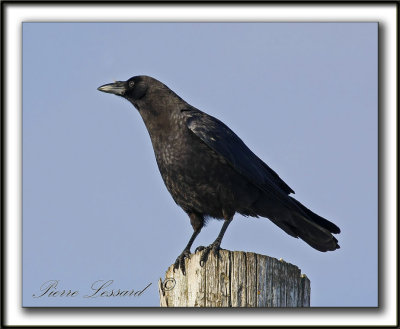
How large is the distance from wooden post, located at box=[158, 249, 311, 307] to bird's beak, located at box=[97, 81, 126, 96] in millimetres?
2814

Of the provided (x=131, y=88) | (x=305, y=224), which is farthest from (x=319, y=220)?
(x=131, y=88)

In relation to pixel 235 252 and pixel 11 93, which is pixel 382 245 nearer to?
pixel 235 252

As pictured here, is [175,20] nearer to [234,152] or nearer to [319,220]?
[234,152]

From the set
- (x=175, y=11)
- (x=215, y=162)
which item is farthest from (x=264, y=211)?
(x=175, y=11)

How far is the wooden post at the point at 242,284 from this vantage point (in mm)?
4480

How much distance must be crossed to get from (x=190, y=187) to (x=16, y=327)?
6.82 feet

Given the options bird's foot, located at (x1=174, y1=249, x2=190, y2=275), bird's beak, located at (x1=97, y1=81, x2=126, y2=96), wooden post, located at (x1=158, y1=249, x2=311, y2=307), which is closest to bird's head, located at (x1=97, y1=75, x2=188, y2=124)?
bird's beak, located at (x1=97, y1=81, x2=126, y2=96)

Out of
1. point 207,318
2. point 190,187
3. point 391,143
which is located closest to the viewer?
point 207,318

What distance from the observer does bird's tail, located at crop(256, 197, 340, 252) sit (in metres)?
6.34

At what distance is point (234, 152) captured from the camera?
6414 mm

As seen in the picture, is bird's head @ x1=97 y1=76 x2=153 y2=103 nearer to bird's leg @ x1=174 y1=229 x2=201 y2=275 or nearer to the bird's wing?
the bird's wing

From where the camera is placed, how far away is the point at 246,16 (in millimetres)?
5301

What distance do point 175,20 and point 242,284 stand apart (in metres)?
2.11

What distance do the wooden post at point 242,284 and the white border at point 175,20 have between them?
0.28ft
